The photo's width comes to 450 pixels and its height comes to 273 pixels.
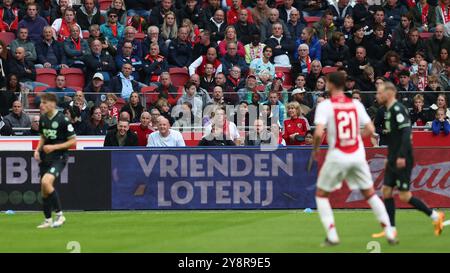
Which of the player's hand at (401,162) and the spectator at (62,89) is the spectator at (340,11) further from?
the player's hand at (401,162)

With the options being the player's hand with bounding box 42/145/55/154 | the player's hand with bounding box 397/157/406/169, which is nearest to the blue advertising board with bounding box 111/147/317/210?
the player's hand with bounding box 42/145/55/154

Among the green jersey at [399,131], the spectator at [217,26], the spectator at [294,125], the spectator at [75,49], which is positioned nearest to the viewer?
the green jersey at [399,131]

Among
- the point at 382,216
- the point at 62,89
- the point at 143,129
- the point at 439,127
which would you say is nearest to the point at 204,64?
the point at 143,129

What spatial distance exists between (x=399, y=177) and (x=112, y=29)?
12965mm

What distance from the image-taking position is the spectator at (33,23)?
26.9m

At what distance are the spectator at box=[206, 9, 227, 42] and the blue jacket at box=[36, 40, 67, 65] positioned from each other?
367cm

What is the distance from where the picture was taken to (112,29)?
27531 mm

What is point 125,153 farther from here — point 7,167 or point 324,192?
point 324,192

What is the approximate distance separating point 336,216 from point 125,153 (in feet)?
14.3

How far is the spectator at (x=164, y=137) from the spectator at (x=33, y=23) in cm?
563

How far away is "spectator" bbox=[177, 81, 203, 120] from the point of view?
78.8ft

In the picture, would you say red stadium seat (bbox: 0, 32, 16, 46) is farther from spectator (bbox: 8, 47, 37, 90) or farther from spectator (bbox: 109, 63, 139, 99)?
spectator (bbox: 109, 63, 139, 99)

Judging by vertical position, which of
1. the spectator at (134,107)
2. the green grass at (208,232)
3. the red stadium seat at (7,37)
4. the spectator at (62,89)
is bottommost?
the green grass at (208,232)

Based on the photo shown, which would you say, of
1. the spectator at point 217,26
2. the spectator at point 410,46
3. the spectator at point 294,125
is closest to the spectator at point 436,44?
the spectator at point 410,46
